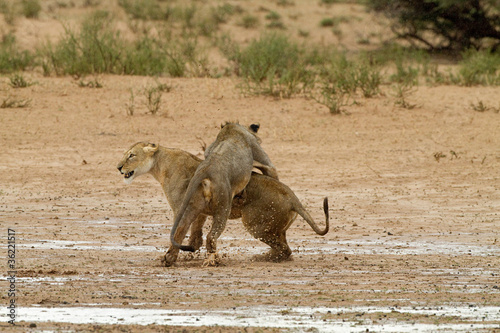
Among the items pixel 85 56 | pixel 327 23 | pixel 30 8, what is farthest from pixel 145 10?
pixel 85 56

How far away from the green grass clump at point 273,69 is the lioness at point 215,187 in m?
8.31

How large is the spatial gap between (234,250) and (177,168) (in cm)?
124

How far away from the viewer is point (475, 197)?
1171cm

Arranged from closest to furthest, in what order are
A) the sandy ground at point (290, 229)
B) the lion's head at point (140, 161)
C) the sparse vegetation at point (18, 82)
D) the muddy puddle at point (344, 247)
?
the sandy ground at point (290, 229)
the lion's head at point (140, 161)
the muddy puddle at point (344, 247)
the sparse vegetation at point (18, 82)

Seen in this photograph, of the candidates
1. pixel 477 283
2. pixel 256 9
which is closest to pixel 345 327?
pixel 477 283

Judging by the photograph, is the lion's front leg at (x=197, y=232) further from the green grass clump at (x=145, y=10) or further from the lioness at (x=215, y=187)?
the green grass clump at (x=145, y=10)

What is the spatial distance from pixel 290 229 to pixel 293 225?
0.22 m

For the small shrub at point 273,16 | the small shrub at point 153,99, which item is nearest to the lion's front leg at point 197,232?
the small shrub at point 153,99

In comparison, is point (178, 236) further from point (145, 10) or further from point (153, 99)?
point (145, 10)

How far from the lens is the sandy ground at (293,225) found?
6336 mm

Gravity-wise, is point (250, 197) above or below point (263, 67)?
above

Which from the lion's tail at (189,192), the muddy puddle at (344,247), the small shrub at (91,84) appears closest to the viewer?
the lion's tail at (189,192)

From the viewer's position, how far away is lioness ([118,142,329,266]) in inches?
322

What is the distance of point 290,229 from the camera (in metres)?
10.1
